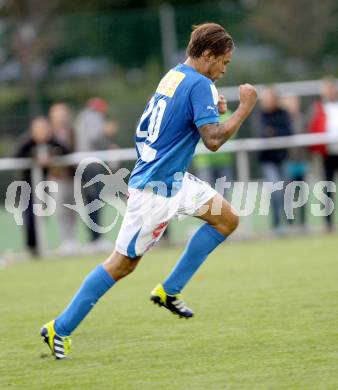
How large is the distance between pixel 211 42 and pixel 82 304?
1.67 meters

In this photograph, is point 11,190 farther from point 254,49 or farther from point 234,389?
point 234,389

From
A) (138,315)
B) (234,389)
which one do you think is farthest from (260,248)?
(234,389)

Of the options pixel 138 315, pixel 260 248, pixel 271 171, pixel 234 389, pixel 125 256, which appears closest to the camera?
pixel 234 389

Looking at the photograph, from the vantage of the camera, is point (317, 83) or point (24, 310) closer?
point (24, 310)

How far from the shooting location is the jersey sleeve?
6.23m

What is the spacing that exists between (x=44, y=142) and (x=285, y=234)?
3.19 m

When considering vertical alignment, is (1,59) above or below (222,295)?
above

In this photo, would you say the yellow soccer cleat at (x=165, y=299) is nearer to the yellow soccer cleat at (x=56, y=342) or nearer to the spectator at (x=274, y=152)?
the yellow soccer cleat at (x=56, y=342)

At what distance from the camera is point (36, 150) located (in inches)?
528

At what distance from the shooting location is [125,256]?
6285 millimetres

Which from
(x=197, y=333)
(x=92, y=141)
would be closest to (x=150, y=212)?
(x=197, y=333)

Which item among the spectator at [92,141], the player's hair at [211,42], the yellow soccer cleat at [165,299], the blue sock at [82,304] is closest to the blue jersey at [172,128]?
the player's hair at [211,42]

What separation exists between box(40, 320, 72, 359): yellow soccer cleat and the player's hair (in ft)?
5.86

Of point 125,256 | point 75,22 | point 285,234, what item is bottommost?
point 285,234
